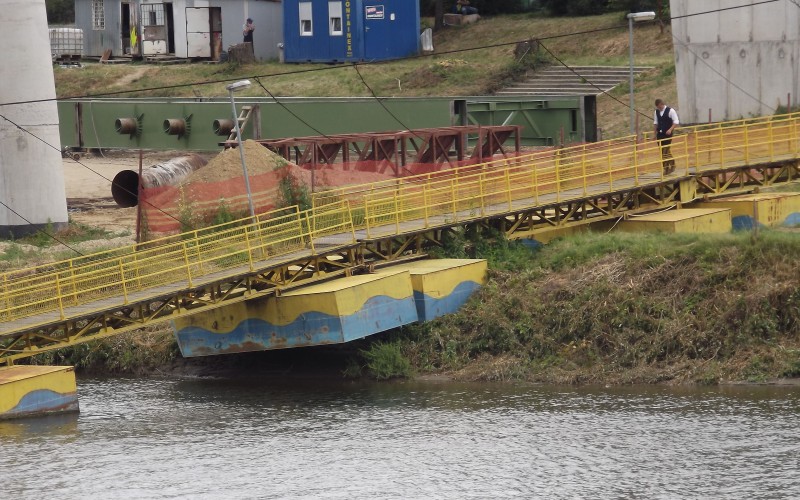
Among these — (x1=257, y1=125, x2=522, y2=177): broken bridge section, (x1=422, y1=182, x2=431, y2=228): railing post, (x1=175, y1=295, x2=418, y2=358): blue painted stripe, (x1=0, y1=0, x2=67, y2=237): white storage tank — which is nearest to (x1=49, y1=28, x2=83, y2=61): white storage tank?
(x1=0, y1=0, x2=67, y2=237): white storage tank

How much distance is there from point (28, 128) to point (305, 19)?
78.7ft

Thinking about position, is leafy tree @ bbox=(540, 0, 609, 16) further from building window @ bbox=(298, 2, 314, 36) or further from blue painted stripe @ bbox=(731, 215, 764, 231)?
blue painted stripe @ bbox=(731, 215, 764, 231)

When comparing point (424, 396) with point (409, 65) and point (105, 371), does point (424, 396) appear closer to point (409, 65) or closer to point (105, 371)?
point (105, 371)

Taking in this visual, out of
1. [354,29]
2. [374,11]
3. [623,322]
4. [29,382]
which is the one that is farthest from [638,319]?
[354,29]

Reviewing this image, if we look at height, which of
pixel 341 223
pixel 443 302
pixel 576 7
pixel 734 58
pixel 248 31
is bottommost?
pixel 443 302

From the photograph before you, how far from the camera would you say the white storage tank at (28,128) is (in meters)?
39.7

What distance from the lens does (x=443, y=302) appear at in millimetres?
29781

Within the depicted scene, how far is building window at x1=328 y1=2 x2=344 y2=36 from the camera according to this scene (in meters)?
61.7

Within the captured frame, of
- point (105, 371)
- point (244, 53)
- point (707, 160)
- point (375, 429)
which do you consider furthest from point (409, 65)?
point (375, 429)

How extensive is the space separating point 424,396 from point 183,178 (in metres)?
14.3

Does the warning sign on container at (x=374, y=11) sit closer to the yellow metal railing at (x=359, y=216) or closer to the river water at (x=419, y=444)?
the yellow metal railing at (x=359, y=216)

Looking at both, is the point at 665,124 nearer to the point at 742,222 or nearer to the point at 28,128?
the point at 742,222

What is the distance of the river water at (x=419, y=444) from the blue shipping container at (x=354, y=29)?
112ft

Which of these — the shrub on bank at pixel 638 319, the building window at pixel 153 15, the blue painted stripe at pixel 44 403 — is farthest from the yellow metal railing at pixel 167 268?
the building window at pixel 153 15
